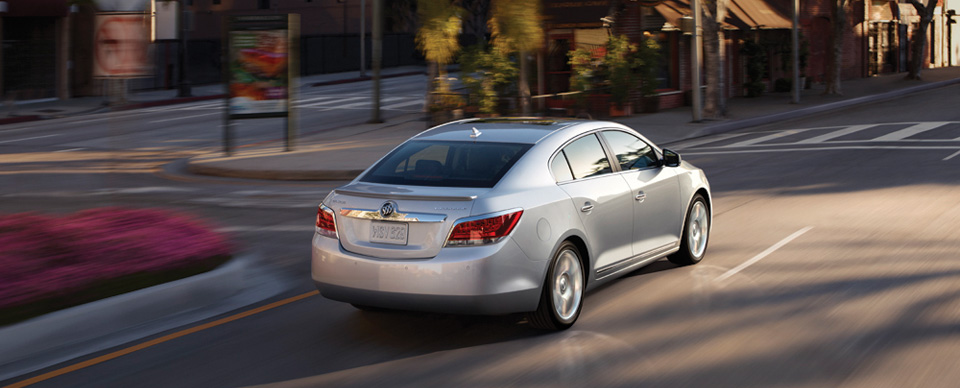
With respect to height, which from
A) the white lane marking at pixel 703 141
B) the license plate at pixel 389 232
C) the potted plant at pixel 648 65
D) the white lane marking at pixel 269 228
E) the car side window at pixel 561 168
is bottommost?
the white lane marking at pixel 269 228

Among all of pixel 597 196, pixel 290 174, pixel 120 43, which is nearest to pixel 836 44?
pixel 290 174

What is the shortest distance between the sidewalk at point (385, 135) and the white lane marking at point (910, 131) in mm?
4403

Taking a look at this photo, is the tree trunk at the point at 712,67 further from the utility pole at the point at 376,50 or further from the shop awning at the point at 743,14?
the utility pole at the point at 376,50

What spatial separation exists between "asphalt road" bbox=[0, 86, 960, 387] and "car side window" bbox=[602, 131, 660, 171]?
100 cm

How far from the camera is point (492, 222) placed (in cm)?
644

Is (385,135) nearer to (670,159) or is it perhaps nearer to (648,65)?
(648,65)

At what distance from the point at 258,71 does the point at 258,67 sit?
9 centimetres

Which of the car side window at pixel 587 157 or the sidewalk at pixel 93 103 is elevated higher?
the sidewalk at pixel 93 103

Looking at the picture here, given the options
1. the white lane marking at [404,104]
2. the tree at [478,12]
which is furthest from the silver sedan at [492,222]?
the tree at [478,12]

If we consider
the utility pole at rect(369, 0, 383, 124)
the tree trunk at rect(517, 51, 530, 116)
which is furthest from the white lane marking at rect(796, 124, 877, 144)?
the utility pole at rect(369, 0, 383, 124)

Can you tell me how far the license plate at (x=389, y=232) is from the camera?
21.6 feet

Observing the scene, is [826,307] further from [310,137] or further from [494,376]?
[310,137]

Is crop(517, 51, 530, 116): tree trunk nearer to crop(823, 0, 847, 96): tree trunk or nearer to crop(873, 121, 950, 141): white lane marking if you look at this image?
crop(873, 121, 950, 141): white lane marking

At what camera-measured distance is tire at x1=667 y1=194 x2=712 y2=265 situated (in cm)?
899
